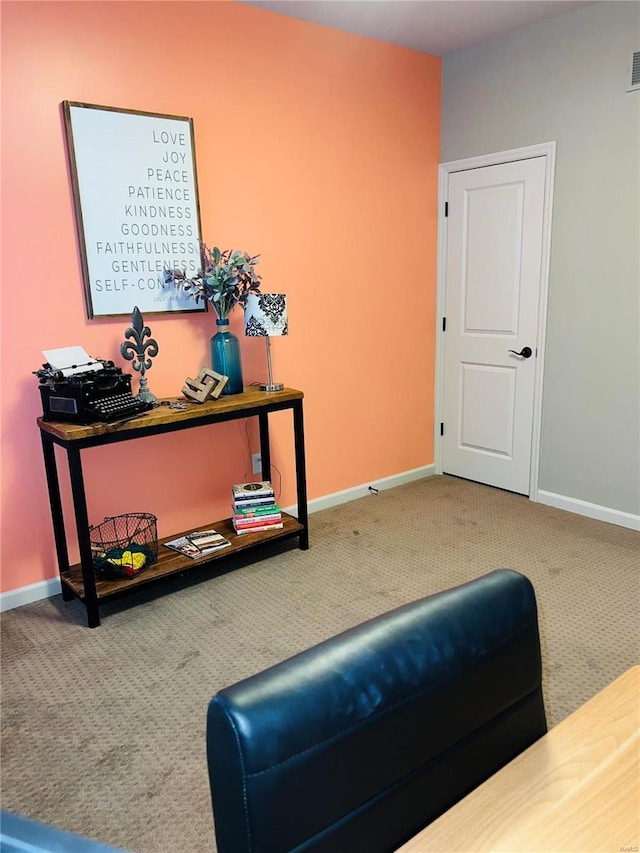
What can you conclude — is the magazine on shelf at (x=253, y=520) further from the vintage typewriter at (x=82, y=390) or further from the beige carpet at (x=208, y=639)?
the vintage typewriter at (x=82, y=390)

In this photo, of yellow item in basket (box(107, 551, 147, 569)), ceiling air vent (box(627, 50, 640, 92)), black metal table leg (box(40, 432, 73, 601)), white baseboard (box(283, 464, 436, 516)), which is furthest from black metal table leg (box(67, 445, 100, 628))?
ceiling air vent (box(627, 50, 640, 92))

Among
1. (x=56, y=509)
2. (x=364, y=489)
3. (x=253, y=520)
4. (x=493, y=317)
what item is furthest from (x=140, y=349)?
(x=493, y=317)

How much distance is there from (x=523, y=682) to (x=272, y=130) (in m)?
3.10

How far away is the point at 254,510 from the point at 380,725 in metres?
2.44

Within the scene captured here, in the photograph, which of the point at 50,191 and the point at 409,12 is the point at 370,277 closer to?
the point at 409,12

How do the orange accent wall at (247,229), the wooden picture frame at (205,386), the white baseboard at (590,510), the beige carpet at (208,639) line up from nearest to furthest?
the beige carpet at (208,639), the orange accent wall at (247,229), the wooden picture frame at (205,386), the white baseboard at (590,510)

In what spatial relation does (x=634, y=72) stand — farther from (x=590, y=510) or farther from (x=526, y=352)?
(x=590, y=510)

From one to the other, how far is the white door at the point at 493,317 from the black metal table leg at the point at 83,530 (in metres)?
2.64

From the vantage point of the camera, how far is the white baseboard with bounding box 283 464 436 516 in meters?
3.91

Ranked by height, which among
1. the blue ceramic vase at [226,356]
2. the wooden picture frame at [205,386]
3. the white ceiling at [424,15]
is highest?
the white ceiling at [424,15]

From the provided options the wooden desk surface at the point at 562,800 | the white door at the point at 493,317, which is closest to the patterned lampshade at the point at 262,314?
the white door at the point at 493,317

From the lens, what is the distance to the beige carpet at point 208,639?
1815mm

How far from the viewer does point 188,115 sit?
302cm

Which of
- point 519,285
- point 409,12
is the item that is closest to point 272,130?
point 409,12
